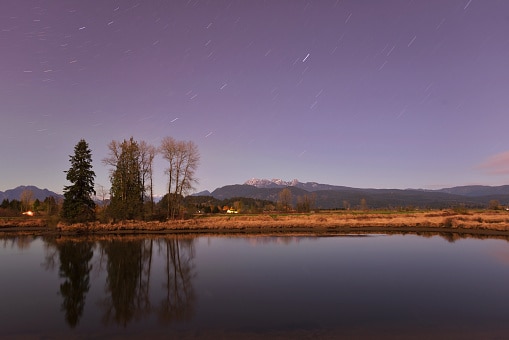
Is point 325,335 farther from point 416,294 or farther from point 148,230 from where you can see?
point 148,230

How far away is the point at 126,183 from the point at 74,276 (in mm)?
40970

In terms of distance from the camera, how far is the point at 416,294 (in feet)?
54.7

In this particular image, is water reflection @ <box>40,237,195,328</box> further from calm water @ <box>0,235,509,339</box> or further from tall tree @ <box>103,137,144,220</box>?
tall tree @ <box>103,137,144,220</box>

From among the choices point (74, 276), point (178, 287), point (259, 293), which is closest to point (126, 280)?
point (178, 287)

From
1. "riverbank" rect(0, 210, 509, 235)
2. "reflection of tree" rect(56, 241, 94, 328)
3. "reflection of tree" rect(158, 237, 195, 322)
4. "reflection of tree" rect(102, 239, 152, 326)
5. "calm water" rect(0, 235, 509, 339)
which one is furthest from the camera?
"riverbank" rect(0, 210, 509, 235)

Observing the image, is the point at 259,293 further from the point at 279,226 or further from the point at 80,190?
the point at 80,190

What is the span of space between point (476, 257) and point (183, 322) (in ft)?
81.4

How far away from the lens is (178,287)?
18906 mm

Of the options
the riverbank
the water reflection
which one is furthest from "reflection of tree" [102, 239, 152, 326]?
the riverbank

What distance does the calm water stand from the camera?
12.4m

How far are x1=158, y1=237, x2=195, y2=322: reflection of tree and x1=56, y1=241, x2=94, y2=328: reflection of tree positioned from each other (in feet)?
12.0

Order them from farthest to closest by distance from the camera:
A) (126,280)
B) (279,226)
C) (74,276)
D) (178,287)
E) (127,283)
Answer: (279,226), (74,276), (126,280), (127,283), (178,287)

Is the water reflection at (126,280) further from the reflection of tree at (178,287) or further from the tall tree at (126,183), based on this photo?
the tall tree at (126,183)

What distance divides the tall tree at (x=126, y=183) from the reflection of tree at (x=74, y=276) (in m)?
18.8
